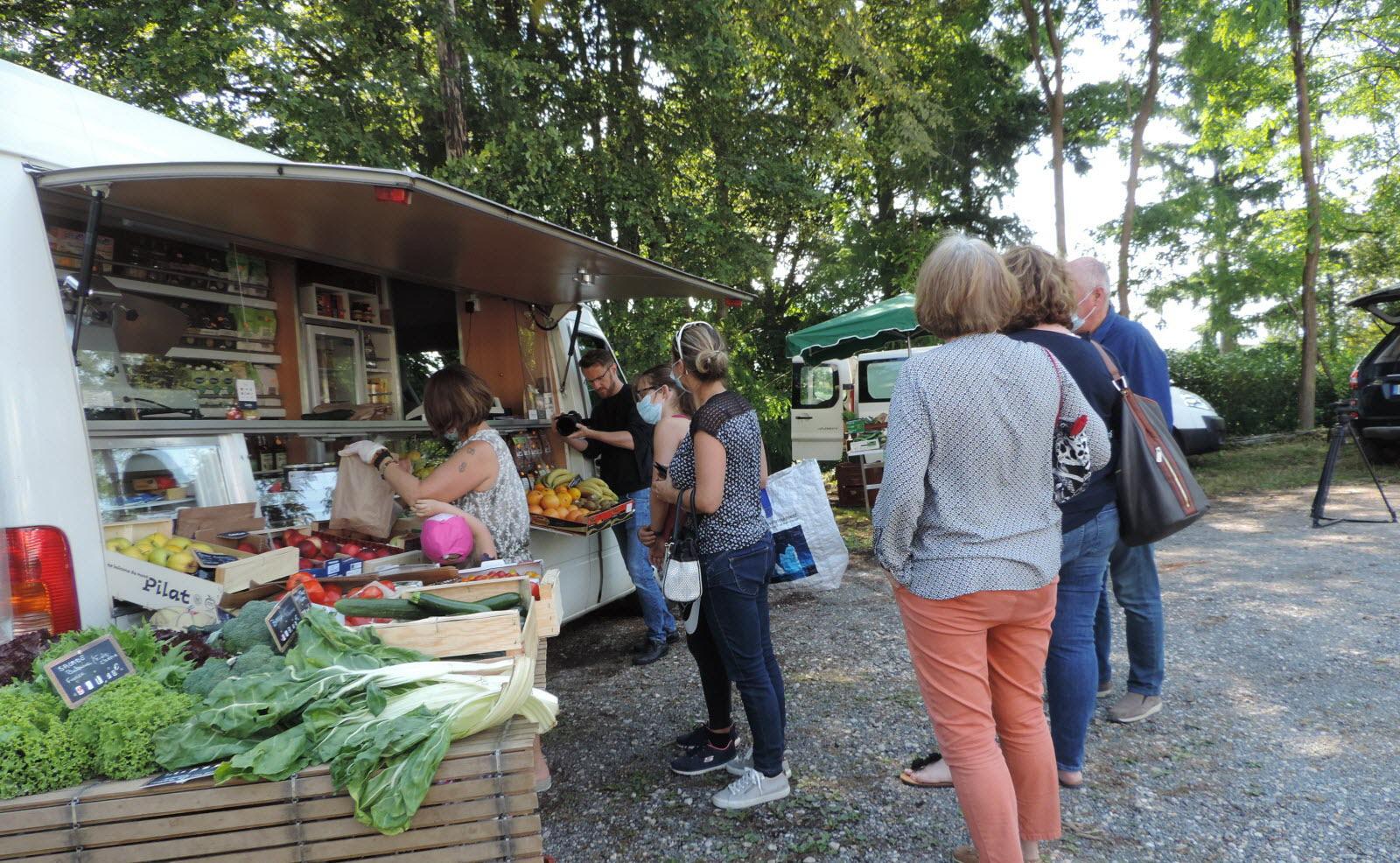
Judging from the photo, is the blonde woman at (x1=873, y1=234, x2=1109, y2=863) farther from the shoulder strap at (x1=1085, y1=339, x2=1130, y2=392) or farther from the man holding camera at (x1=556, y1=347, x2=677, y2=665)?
the man holding camera at (x1=556, y1=347, x2=677, y2=665)

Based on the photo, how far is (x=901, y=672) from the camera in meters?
4.62

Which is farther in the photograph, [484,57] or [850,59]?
[850,59]

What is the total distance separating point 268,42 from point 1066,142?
13857 mm

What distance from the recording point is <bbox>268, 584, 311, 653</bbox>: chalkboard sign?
215 cm

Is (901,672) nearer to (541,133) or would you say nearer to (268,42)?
(541,133)

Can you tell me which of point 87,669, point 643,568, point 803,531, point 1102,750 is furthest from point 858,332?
point 87,669

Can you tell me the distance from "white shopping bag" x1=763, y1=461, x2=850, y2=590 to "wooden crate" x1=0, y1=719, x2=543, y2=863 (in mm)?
2162

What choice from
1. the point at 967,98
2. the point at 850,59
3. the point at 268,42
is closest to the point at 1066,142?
the point at 967,98

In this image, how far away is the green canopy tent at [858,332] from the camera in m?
9.86

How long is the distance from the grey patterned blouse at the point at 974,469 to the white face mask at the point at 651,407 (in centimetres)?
296

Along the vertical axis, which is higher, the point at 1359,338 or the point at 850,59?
the point at 850,59

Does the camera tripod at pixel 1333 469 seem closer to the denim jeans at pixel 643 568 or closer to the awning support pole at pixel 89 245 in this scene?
the denim jeans at pixel 643 568

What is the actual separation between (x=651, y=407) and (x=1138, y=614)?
9.35 ft

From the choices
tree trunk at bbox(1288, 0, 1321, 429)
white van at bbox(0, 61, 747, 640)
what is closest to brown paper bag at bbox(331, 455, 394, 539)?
white van at bbox(0, 61, 747, 640)
